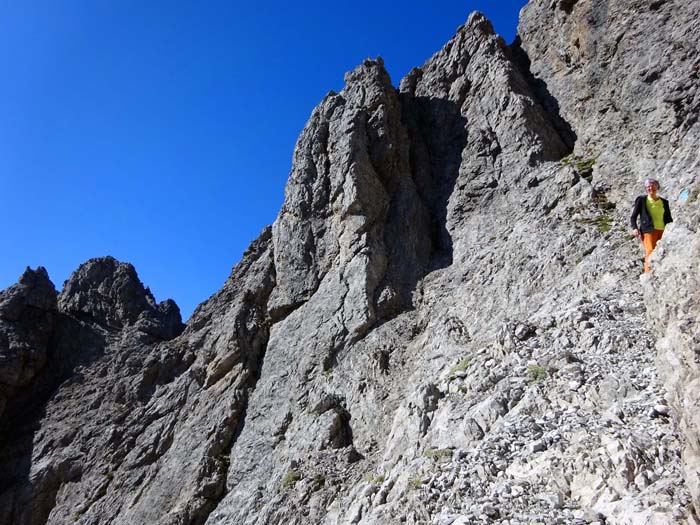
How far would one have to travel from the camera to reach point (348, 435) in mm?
20281

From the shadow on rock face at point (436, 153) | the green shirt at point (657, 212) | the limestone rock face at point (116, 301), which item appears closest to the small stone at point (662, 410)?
the green shirt at point (657, 212)

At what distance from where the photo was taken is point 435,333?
68.5 feet

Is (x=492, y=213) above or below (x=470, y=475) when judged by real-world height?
above

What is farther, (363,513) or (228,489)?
(228,489)

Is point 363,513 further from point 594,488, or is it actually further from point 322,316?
point 322,316

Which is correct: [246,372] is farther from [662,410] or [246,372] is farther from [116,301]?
[662,410]

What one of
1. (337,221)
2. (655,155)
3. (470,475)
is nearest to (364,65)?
(337,221)

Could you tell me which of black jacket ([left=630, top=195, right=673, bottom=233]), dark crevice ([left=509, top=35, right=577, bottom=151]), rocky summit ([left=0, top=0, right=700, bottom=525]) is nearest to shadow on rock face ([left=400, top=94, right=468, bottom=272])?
rocky summit ([left=0, top=0, right=700, bottom=525])

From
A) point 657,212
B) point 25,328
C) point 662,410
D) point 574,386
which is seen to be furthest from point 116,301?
point 662,410

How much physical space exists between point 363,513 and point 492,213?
52.1 feet

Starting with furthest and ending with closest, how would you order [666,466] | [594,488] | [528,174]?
[528,174], [594,488], [666,466]

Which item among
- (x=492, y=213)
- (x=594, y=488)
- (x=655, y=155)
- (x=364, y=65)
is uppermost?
(x=364, y=65)

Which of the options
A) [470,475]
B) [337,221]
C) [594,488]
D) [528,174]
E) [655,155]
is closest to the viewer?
[594,488]

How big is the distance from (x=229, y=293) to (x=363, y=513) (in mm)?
25108
